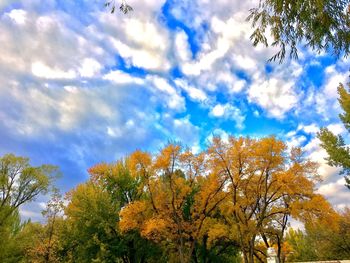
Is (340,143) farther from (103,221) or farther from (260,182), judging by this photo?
(103,221)

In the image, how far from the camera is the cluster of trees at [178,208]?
25.0m

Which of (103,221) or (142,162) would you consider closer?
(142,162)

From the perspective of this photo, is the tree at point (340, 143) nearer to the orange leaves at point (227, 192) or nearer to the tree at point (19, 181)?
the orange leaves at point (227, 192)

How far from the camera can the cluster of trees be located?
25047mm

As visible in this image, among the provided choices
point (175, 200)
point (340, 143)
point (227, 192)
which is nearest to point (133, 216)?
point (175, 200)

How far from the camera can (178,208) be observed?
27562 millimetres

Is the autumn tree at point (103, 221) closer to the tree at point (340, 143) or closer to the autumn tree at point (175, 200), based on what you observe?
the autumn tree at point (175, 200)

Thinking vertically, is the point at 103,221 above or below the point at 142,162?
below

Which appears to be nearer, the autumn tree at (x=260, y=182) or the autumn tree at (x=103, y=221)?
the autumn tree at (x=260, y=182)

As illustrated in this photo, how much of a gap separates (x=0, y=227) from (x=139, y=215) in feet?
45.7

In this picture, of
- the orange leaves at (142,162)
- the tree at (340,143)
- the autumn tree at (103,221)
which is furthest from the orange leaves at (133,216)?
the tree at (340,143)

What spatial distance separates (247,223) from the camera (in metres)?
25.5

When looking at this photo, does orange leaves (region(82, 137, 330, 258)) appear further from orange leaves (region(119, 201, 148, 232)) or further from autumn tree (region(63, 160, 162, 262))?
autumn tree (region(63, 160, 162, 262))

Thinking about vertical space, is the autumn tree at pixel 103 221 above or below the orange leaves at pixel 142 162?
below
